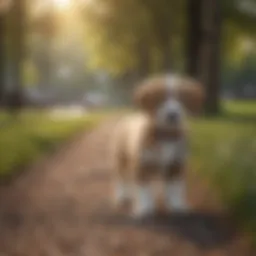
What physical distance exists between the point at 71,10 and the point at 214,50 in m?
0.17

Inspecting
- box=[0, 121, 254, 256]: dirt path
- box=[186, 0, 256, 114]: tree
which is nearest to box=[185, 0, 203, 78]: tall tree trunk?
box=[186, 0, 256, 114]: tree

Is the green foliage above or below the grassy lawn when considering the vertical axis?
above

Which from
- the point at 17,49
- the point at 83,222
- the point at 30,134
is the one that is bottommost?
the point at 83,222

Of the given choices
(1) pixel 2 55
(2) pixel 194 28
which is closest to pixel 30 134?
(1) pixel 2 55

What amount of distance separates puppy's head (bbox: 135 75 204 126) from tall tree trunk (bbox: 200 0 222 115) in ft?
0.06

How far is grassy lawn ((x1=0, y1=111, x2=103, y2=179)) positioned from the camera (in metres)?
0.72

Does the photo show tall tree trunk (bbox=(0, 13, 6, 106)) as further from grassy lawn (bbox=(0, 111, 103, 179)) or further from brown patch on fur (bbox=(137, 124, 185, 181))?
brown patch on fur (bbox=(137, 124, 185, 181))

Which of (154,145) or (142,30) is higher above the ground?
(142,30)

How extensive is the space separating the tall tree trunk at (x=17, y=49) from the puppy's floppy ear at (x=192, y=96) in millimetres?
188

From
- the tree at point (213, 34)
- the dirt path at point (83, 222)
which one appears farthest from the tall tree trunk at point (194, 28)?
the dirt path at point (83, 222)

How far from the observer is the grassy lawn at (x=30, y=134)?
0.72m

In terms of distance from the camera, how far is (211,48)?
722 millimetres

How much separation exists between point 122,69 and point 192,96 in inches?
3.3

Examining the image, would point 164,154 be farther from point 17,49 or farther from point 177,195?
point 17,49
